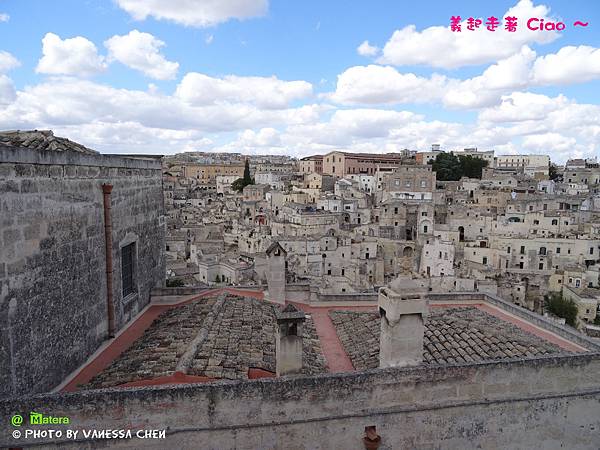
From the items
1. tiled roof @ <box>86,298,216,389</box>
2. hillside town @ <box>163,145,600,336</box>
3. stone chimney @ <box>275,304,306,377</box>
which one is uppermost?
stone chimney @ <box>275,304,306,377</box>

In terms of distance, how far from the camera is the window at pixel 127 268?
31.6 feet

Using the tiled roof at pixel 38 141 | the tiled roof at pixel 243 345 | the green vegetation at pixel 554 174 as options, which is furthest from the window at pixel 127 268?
the green vegetation at pixel 554 174

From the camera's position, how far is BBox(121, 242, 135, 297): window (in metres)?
9.62

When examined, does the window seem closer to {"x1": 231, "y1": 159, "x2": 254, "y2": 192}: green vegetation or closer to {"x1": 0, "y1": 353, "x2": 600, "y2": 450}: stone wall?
{"x1": 0, "y1": 353, "x2": 600, "y2": 450}: stone wall

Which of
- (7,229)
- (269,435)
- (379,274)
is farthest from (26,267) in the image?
(379,274)

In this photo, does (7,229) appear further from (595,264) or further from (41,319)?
(595,264)

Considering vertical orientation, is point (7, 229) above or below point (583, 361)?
above

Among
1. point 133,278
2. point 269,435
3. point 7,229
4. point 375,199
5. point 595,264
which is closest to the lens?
point 7,229

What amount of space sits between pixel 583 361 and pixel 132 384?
6.49 metres

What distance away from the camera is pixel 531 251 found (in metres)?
46.5

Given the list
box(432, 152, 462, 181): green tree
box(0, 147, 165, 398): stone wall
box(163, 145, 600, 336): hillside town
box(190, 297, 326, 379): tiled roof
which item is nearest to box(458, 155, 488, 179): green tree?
box(432, 152, 462, 181): green tree

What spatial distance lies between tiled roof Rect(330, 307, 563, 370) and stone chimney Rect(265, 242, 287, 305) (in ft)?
4.43

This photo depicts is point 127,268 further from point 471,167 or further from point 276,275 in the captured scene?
point 471,167

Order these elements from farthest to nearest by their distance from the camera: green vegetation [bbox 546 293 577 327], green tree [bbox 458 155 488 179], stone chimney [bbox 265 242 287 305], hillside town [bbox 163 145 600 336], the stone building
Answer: the stone building, green tree [bbox 458 155 488 179], hillside town [bbox 163 145 600 336], green vegetation [bbox 546 293 577 327], stone chimney [bbox 265 242 287 305]
